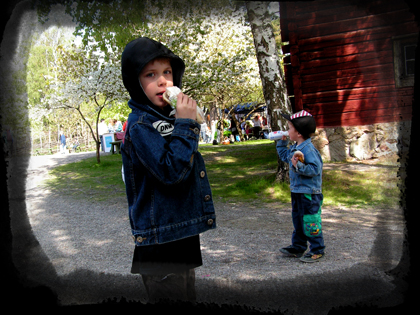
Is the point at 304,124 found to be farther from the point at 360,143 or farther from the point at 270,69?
the point at 360,143

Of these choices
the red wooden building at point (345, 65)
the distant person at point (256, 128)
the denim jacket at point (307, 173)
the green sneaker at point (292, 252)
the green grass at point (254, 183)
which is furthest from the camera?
the distant person at point (256, 128)

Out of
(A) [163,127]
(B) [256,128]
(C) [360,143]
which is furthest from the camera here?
(B) [256,128]

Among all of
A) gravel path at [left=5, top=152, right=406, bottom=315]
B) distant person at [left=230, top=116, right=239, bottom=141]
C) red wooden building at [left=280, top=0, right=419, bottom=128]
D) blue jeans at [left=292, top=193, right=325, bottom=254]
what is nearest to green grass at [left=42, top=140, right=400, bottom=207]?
gravel path at [left=5, top=152, right=406, bottom=315]

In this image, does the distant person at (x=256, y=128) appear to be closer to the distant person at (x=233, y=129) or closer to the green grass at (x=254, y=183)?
the distant person at (x=233, y=129)

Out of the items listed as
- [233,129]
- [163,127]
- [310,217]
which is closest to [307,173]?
[310,217]

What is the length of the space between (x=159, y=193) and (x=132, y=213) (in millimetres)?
173

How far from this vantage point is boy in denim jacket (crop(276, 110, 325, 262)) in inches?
144

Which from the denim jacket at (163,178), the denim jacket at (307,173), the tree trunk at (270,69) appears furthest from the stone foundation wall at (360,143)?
the denim jacket at (163,178)

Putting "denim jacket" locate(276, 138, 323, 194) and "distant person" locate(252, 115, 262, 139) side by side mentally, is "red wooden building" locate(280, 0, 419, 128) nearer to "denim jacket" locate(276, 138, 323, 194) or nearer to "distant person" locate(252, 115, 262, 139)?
"denim jacket" locate(276, 138, 323, 194)

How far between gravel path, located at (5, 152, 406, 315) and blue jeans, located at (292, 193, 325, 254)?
0.70 ft

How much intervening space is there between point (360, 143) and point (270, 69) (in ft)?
12.8

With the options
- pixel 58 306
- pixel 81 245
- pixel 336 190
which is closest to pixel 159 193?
pixel 58 306

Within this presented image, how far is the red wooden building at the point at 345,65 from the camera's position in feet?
31.0

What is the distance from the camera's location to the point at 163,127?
6.05ft
